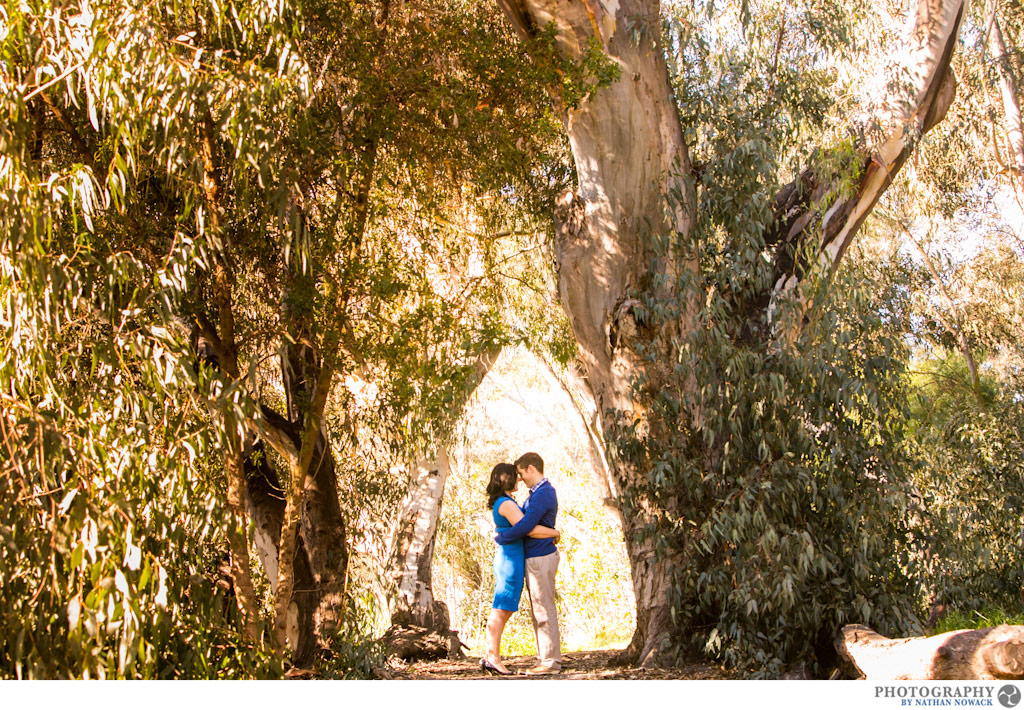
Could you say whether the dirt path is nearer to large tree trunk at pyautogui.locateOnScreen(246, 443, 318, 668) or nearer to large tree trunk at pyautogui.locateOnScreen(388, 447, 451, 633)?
large tree trunk at pyautogui.locateOnScreen(246, 443, 318, 668)

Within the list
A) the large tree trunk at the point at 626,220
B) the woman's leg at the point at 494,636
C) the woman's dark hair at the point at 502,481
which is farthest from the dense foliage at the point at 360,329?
the woman's leg at the point at 494,636

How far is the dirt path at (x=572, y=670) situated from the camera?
521cm

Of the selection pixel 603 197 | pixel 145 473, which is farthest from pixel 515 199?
pixel 145 473

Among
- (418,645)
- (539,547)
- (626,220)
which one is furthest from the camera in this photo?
(418,645)

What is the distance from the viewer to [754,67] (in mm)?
7105

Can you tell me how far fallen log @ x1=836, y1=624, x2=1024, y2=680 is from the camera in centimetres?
376

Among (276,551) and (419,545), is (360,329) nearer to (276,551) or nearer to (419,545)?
(276,551)

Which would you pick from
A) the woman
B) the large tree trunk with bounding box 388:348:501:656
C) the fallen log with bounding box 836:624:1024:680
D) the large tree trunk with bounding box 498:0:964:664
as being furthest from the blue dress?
the large tree trunk with bounding box 388:348:501:656

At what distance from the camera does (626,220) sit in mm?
6035

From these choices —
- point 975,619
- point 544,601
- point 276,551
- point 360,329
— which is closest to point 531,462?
point 544,601

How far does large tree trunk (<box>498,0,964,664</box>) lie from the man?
1.55ft

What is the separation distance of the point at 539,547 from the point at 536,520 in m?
0.21

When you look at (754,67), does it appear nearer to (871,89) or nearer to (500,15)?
(871,89)

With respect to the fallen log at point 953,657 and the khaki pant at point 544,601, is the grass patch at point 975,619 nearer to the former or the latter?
the fallen log at point 953,657
